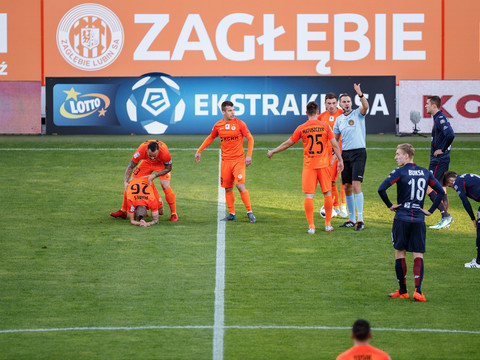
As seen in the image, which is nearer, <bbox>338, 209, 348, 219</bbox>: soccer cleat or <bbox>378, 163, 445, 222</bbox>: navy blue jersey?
<bbox>378, 163, 445, 222</bbox>: navy blue jersey

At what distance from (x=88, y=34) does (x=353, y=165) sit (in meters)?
19.2

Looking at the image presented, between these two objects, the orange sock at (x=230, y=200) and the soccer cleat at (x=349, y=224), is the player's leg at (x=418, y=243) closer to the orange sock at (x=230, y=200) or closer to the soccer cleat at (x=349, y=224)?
the soccer cleat at (x=349, y=224)

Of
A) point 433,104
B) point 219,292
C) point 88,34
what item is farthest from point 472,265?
point 88,34

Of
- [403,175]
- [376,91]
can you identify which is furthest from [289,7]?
[403,175]

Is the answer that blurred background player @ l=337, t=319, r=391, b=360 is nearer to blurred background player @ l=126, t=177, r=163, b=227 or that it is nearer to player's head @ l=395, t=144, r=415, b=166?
player's head @ l=395, t=144, r=415, b=166

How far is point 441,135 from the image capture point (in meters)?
13.7

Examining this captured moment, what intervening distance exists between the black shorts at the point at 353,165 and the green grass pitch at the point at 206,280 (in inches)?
36.5

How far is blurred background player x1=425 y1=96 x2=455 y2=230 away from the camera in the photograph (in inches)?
531

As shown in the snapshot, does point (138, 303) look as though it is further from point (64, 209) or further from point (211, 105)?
point (211, 105)

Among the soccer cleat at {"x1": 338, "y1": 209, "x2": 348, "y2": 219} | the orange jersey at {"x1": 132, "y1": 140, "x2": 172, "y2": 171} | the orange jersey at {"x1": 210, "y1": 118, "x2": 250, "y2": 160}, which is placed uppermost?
the orange jersey at {"x1": 210, "y1": 118, "x2": 250, "y2": 160}

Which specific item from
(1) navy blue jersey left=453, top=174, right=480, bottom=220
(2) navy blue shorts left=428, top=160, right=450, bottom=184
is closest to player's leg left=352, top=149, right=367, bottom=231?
(2) navy blue shorts left=428, top=160, right=450, bottom=184

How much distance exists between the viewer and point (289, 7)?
30375mm

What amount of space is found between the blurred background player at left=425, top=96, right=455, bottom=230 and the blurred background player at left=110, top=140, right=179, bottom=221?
14.5 feet

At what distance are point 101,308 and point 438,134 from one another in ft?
22.2
